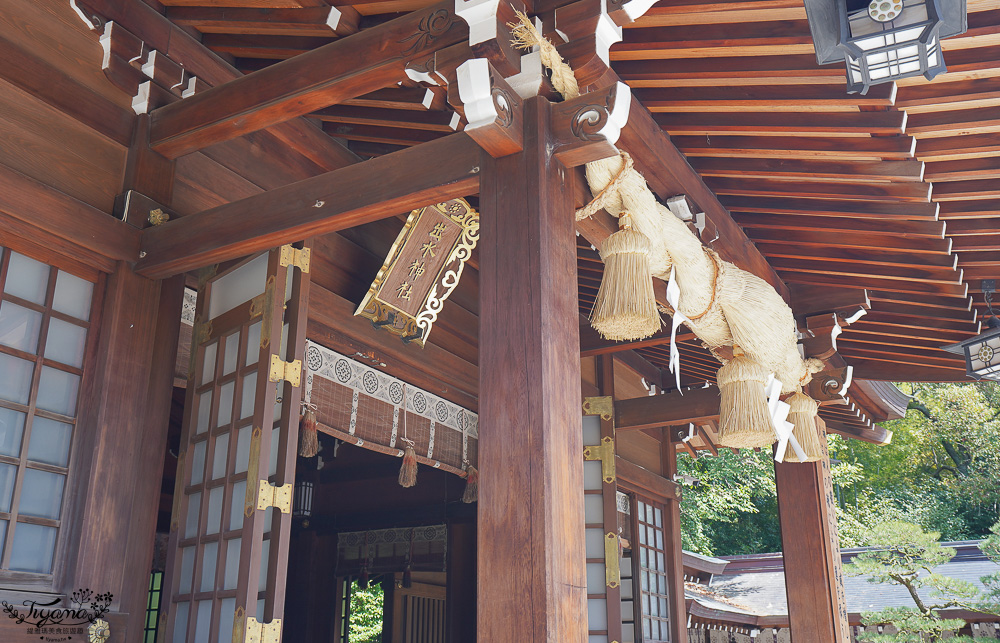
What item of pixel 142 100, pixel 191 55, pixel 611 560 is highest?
pixel 191 55

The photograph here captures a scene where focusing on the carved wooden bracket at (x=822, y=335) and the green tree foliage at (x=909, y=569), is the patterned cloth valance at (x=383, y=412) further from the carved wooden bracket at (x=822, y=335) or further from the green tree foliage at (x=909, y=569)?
the green tree foliage at (x=909, y=569)

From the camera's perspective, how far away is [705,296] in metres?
3.64

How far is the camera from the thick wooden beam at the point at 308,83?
2854 millimetres

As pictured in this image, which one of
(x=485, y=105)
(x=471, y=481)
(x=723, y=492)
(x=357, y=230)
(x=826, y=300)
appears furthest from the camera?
(x=723, y=492)

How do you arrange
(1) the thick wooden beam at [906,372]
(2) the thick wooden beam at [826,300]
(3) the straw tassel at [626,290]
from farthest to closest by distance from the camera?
(1) the thick wooden beam at [906,372], (2) the thick wooden beam at [826,300], (3) the straw tassel at [626,290]

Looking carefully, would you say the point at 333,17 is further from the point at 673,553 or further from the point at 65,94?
the point at 673,553

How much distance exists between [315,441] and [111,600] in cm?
119

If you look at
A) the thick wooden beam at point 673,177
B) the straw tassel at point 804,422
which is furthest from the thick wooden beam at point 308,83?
the straw tassel at point 804,422

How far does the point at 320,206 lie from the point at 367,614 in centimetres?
1258

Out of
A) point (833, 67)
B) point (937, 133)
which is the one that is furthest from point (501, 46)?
point (937, 133)

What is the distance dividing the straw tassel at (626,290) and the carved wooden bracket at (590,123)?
1.64 feet

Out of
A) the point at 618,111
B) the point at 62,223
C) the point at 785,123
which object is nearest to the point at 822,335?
the point at 785,123

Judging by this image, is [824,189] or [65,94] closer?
[65,94]

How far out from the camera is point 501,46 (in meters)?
2.54
